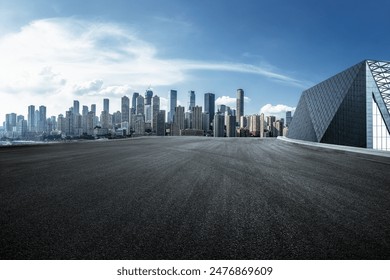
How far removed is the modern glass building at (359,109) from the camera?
3468cm

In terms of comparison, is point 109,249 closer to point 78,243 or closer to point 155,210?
point 78,243

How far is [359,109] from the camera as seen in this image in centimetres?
3634

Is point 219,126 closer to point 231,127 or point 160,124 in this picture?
point 231,127

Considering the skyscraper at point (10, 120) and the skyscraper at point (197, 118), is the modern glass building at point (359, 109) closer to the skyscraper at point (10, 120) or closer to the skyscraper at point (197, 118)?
the skyscraper at point (197, 118)

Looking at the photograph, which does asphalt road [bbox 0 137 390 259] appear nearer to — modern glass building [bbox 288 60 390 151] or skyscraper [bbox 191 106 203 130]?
modern glass building [bbox 288 60 390 151]

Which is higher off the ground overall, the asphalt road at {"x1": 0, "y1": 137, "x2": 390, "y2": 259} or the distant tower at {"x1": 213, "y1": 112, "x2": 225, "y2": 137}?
the distant tower at {"x1": 213, "y1": 112, "x2": 225, "y2": 137}

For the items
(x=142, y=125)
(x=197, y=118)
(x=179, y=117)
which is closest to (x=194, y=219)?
(x=142, y=125)

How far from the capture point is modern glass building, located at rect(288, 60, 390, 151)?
114ft

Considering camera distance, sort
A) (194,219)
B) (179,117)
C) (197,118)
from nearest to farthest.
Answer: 1. (194,219)
2. (179,117)
3. (197,118)

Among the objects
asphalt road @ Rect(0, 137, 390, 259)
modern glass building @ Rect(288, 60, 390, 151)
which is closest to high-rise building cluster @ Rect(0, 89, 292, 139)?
modern glass building @ Rect(288, 60, 390, 151)

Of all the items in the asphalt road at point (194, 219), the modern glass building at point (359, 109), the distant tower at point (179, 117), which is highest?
the distant tower at point (179, 117)

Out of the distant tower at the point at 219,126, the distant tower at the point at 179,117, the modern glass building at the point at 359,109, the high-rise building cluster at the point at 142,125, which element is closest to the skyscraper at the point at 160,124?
the high-rise building cluster at the point at 142,125

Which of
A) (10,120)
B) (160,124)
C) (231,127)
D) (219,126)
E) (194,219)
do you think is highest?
(10,120)
